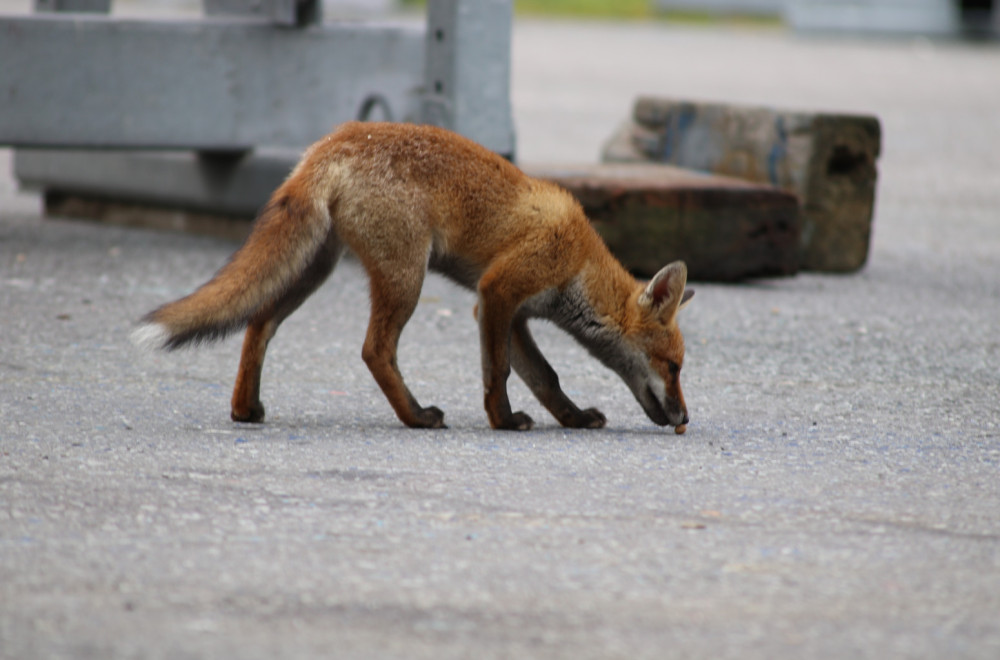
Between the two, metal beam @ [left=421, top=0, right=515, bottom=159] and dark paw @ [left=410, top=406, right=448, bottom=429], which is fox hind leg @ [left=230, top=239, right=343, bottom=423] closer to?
dark paw @ [left=410, top=406, right=448, bottom=429]

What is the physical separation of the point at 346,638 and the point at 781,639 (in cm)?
103

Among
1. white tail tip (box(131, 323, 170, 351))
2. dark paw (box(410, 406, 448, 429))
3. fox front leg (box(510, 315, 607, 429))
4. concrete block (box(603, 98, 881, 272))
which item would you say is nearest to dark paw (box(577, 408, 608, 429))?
fox front leg (box(510, 315, 607, 429))

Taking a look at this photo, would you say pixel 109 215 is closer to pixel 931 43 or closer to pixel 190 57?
pixel 190 57

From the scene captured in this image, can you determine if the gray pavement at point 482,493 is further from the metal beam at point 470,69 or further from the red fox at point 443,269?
the metal beam at point 470,69

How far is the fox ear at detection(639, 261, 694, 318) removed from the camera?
552cm

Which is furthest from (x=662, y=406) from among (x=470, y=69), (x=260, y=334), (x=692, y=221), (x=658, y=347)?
(x=470, y=69)

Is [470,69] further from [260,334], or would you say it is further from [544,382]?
[260,334]

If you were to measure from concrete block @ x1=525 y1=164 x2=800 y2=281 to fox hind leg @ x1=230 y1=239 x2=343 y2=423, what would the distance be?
12.2ft

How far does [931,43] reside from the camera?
38.2m

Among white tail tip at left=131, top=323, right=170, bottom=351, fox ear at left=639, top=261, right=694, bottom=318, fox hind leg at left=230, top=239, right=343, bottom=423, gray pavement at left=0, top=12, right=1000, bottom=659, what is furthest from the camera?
fox ear at left=639, top=261, right=694, bottom=318

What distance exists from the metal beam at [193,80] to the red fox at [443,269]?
4662 mm

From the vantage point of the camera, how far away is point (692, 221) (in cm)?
915

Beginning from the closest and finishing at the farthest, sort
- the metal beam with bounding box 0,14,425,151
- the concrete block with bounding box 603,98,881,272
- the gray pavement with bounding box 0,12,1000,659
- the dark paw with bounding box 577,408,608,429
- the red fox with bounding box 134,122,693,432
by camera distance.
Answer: the gray pavement with bounding box 0,12,1000,659 < the red fox with bounding box 134,122,693,432 < the dark paw with bounding box 577,408,608,429 < the metal beam with bounding box 0,14,425,151 < the concrete block with bounding box 603,98,881,272

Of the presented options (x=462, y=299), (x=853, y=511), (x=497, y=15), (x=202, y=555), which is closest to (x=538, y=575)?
(x=202, y=555)
